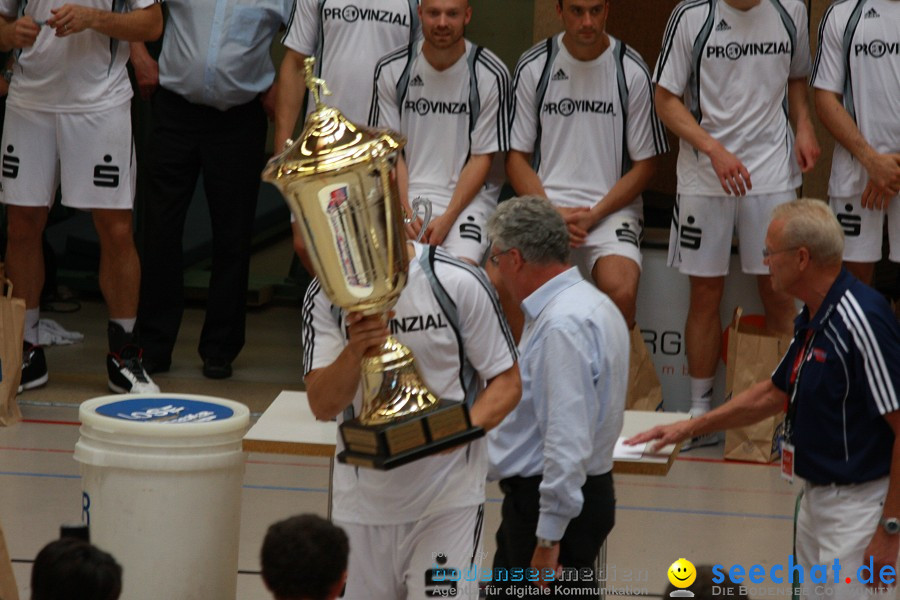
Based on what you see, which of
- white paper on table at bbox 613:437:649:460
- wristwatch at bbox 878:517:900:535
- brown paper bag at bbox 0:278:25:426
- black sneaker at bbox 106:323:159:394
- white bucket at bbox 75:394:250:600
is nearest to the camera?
wristwatch at bbox 878:517:900:535

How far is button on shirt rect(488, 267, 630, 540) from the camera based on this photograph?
416 cm

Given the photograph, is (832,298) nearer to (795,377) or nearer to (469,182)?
(795,377)

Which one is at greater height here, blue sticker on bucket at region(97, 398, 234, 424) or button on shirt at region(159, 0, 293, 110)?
button on shirt at region(159, 0, 293, 110)

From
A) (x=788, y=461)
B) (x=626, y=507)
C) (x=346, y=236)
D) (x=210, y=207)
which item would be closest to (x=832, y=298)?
(x=788, y=461)

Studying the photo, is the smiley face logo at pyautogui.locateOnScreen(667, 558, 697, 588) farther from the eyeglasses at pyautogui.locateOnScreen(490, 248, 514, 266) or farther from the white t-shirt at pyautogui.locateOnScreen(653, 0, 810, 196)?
the white t-shirt at pyautogui.locateOnScreen(653, 0, 810, 196)

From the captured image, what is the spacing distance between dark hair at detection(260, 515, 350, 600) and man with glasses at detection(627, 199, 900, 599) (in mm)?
1705

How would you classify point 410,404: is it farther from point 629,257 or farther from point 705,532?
point 629,257

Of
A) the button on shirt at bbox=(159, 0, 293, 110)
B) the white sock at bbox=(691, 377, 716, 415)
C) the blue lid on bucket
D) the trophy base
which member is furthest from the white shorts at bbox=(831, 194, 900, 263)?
the trophy base

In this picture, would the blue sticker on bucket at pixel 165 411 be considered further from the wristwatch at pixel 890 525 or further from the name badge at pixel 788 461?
the wristwatch at pixel 890 525

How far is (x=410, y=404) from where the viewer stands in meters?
3.85

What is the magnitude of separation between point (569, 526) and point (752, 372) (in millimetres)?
3265

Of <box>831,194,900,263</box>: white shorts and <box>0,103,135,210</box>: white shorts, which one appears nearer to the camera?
<box>831,194,900,263</box>: white shorts

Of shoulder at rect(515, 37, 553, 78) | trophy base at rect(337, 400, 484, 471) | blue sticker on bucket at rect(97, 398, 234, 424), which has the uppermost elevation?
shoulder at rect(515, 37, 553, 78)

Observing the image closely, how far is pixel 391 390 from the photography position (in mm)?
3852
